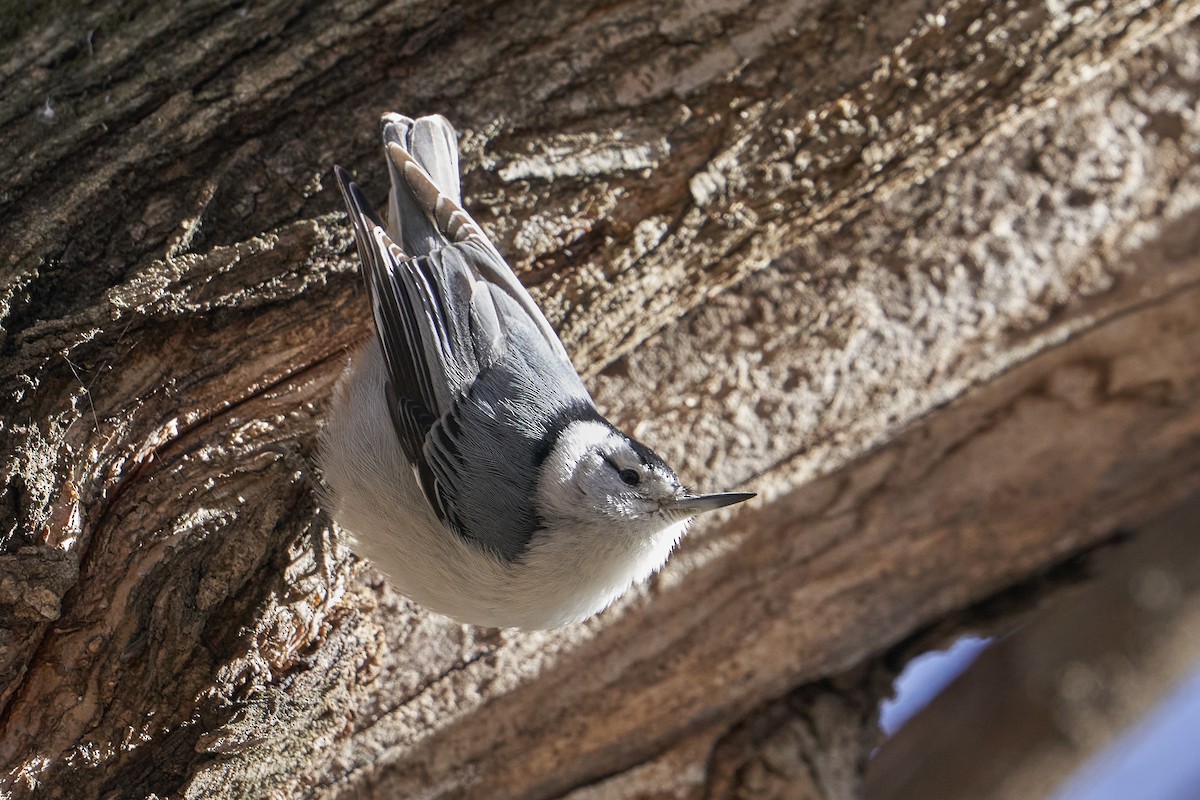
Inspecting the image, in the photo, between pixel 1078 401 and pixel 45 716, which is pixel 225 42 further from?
pixel 1078 401

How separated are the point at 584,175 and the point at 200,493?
3.24ft

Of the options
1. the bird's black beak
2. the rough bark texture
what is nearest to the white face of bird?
the bird's black beak

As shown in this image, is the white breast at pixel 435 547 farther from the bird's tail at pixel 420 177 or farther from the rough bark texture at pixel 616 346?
the bird's tail at pixel 420 177

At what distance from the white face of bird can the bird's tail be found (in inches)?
19.4

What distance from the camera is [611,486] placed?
1.94 metres

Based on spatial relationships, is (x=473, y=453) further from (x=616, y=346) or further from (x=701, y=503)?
(x=616, y=346)

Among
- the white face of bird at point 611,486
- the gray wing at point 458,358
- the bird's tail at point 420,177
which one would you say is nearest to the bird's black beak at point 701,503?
the white face of bird at point 611,486

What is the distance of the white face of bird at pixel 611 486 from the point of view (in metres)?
1.92

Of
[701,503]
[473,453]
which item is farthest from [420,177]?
[701,503]

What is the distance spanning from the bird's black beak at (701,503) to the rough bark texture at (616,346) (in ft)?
1.89

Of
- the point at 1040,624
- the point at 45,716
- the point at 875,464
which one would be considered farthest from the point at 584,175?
the point at 1040,624

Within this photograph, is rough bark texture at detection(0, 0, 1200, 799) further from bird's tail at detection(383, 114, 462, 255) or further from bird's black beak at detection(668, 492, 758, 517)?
bird's black beak at detection(668, 492, 758, 517)

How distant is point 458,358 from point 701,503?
0.54m

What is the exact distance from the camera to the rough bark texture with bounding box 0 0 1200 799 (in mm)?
1830
